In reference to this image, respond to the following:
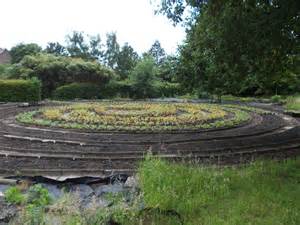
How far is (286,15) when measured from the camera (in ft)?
27.8

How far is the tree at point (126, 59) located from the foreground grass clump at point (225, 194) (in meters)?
40.6

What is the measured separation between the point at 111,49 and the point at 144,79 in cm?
2508

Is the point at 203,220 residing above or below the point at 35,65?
below

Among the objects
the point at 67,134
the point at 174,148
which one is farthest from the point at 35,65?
the point at 174,148

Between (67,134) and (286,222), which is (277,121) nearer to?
(67,134)

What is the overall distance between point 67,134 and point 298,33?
7373mm

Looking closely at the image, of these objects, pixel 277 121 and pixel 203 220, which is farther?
pixel 277 121

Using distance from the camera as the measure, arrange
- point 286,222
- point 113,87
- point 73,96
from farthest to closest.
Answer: point 113,87 < point 73,96 < point 286,222

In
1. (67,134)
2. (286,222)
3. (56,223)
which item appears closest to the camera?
(56,223)

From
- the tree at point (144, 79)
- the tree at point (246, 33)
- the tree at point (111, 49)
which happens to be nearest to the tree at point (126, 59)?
the tree at point (111, 49)

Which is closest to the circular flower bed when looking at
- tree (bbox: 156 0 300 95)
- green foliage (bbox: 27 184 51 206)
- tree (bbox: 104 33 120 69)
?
tree (bbox: 156 0 300 95)

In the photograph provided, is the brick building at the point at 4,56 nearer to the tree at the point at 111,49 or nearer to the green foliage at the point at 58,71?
the tree at the point at 111,49

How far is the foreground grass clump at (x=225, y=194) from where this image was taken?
5078 millimetres

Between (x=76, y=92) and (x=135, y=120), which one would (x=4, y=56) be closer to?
(x=76, y=92)
